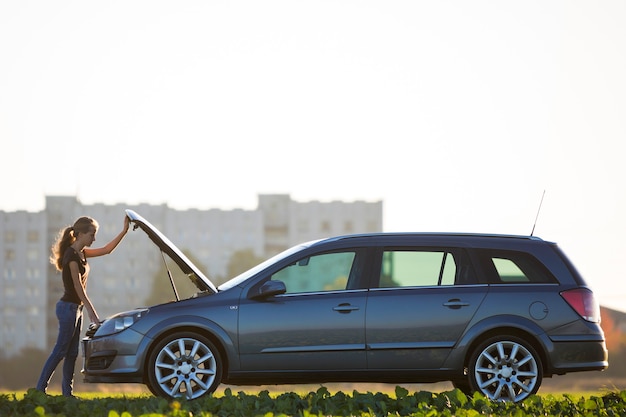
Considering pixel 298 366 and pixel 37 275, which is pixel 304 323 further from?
pixel 37 275

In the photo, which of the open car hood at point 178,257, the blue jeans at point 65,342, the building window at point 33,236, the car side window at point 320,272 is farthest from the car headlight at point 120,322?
the building window at point 33,236

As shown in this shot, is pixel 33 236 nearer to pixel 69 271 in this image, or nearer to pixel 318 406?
pixel 69 271

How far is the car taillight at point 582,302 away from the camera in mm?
12195

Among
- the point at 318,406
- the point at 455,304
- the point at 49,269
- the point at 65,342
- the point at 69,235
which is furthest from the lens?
the point at 49,269

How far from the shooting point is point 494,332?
12141 millimetres

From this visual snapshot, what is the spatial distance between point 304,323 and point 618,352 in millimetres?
148790

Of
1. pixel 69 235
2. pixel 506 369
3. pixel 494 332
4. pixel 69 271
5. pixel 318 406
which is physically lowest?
pixel 318 406

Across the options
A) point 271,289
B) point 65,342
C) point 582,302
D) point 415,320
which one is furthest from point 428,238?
point 65,342

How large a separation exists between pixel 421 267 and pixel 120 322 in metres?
3.07

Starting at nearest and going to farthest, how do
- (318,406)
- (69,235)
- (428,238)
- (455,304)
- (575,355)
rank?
(318,406), (455,304), (575,355), (428,238), (69,235)

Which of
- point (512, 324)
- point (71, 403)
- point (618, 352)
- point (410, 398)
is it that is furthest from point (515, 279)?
point (618, 352)

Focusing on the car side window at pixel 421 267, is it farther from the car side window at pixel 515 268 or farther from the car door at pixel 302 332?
the car door at pixel 302 332

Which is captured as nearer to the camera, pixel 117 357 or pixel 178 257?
pixel 117 357

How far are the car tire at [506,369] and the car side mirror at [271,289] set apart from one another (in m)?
2.01
